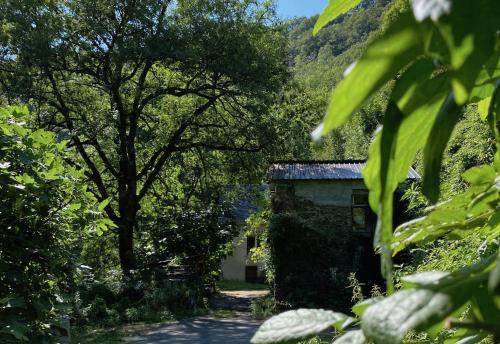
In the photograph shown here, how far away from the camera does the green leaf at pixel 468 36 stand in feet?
0.76

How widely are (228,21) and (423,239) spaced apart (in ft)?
48.2

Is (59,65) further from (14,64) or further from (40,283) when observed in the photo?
(40,283)

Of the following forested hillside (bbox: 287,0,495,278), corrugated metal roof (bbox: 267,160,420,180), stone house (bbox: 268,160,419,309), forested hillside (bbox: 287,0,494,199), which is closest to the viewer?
forested hillside (bbox: 287,0,495,278)

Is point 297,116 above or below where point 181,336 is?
above

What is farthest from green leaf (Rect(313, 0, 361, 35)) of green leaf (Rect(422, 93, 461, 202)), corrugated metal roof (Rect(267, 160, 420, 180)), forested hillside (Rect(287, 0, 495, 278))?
corrugated metal roof (Rect(267, 160, 420, 180))

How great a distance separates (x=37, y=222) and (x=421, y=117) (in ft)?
8.61

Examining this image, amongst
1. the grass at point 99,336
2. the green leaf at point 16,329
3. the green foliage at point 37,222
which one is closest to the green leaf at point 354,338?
the green leaf at point 16,329

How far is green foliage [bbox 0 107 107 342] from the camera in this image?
2.45m

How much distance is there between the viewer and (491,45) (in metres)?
0.24

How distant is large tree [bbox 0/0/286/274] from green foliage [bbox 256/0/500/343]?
12.7 metres

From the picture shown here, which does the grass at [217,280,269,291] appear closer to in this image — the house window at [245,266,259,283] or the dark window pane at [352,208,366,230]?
the house window at [245,266,259,283]

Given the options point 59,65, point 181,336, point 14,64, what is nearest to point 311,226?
point 181,336

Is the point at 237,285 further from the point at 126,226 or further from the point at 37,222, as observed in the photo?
the point at 37,222

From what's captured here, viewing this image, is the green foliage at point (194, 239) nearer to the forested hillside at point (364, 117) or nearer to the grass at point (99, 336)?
the forested hillside at point (364, 117)
